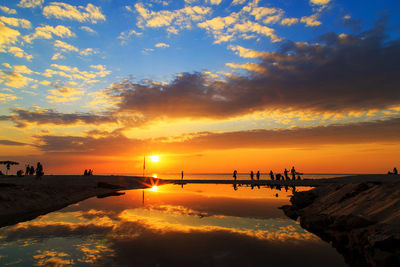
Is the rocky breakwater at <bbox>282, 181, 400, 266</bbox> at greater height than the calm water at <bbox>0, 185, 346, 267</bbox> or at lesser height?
greater

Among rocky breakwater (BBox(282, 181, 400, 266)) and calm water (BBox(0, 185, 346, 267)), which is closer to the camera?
rocky breakwater (BBox(282, 181, 400, 266))

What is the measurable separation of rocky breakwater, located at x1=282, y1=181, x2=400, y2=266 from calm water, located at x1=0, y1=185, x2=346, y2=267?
79 centimetres

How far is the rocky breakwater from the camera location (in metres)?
8.15

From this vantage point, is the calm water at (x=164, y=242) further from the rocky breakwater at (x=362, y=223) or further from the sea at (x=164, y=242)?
the rocky breakwater at (x=362, y=223)

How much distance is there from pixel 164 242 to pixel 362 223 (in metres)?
9.70

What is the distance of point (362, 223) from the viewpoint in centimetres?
1088

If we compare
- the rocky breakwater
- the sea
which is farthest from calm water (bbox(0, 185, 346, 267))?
the rocky breakwater

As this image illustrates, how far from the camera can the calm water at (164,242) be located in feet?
30.1

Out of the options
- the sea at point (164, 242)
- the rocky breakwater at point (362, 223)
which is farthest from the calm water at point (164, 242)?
the rocky breakwater at point (362, 223)

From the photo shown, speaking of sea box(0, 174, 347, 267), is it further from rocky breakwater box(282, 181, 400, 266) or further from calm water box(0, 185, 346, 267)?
rocky breakwater box(282, 181, 400, 266)

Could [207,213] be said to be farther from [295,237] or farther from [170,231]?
[295,237]

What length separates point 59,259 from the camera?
30.1ft

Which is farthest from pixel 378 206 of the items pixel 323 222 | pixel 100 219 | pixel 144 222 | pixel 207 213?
pixel 100 219

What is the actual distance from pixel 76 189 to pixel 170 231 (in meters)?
26.6
